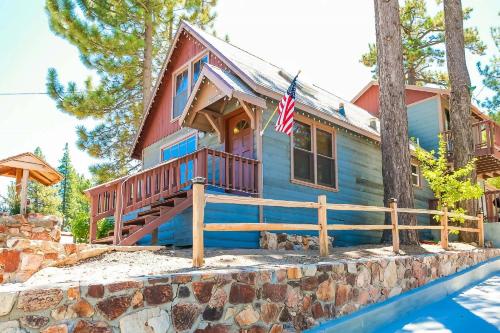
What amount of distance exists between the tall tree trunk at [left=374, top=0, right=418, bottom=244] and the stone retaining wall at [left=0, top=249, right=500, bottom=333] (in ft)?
14.1

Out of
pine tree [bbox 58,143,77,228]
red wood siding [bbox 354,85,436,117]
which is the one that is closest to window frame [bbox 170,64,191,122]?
red wood siding [bbox 354,85,436,117]

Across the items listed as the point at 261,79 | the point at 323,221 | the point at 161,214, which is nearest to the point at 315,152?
the point at 261,79

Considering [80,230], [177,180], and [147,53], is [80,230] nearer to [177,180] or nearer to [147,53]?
[147,53]

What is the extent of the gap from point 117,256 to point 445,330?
514 centimetres

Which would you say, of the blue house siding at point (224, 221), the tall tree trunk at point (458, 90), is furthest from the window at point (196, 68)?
the tall tree trunk at point (458, 90)

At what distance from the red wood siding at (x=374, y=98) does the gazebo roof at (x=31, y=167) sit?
14.8 meters

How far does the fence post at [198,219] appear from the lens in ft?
16.2

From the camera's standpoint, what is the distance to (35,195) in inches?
1849

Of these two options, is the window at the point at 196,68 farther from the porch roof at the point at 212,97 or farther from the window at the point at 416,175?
the window at the point at 416,175

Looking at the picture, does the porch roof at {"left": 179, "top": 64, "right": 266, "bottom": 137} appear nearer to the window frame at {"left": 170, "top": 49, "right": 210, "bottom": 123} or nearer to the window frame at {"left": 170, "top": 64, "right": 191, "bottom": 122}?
the window frame at {"left": 170, "top": 49, "right": 210, "bottom": 123}

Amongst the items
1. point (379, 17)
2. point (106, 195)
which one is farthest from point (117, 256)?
point (379, 17)

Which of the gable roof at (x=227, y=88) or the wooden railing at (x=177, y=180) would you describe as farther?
the gable roof at (x=227, y=88)

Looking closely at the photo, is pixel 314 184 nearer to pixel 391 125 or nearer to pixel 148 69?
pixel 391 125

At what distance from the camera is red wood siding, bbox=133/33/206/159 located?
14328 mm
